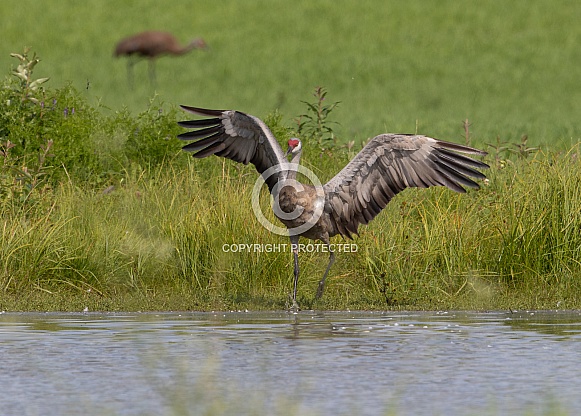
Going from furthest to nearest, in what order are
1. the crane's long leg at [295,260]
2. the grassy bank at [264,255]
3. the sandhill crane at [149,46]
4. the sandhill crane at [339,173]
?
the sandhill crane at [149,46] < the grassy bank at [264,255] < the crane's long leg at [295,260] < the sandhill crane at [339,173]

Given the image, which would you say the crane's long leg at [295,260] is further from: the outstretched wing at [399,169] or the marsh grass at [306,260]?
the outstretched wing at [399,169]

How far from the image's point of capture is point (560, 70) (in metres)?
48.1

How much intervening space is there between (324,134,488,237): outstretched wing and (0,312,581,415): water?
116cm

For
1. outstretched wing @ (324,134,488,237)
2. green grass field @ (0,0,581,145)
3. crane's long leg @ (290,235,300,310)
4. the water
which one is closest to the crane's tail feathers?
outstretched wing @ (324,134,488,237)

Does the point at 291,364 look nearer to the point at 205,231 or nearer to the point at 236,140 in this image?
the point at 236,140

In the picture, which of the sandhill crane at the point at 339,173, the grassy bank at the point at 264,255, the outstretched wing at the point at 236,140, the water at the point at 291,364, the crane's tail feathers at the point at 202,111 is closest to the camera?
the water at the point at 291,364

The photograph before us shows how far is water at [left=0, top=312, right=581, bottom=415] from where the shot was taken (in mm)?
7812

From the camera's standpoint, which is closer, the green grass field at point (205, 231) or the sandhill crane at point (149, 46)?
the green grass field at point (205, 231)

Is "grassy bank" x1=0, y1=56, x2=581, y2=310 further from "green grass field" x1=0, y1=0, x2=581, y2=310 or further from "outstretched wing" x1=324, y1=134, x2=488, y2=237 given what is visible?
"outstretched wing" x1=324, y1=134, x2=488, y2=237

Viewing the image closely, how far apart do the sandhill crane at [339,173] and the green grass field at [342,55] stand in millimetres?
21011

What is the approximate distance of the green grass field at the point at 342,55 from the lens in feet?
140

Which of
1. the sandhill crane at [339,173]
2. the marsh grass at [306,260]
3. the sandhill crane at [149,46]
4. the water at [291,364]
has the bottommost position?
the water at [291,364]

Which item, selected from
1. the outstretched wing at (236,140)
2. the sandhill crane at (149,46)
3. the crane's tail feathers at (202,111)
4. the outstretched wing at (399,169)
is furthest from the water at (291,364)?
the sandhill crane at (149,46)

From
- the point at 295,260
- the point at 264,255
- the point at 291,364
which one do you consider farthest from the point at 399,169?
the point at 291,364
